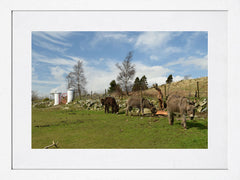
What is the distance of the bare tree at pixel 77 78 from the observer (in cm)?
378

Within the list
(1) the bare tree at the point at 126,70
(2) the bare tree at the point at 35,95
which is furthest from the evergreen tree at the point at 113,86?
(2) the bare tree at the point at 35,95

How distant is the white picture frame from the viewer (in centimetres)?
318

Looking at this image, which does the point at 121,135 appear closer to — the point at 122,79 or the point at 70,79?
the point at 122,79

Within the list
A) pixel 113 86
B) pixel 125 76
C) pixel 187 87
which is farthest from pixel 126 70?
pixel 187 87

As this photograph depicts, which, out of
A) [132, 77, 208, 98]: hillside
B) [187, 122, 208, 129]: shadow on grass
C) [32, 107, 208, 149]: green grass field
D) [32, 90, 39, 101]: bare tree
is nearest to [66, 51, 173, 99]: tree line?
[132, 77, 208, 98]: hillside

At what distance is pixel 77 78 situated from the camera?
3.98 meters

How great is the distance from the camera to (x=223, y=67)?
10.9 ft

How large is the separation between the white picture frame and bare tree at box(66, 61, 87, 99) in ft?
5.11
